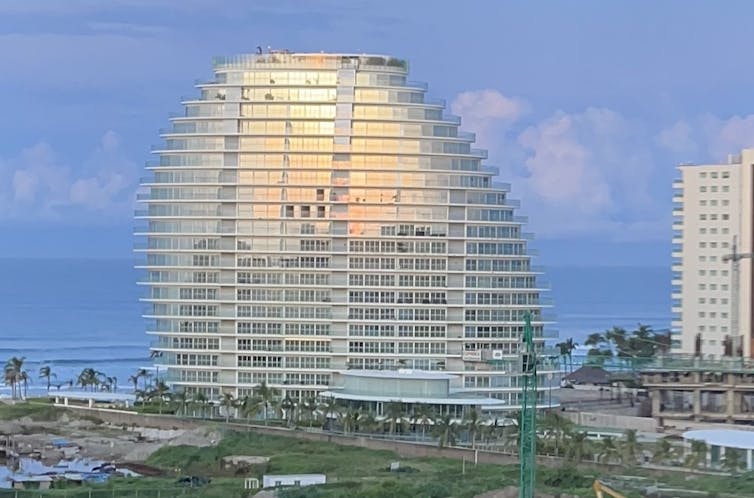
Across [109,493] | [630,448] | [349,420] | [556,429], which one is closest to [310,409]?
[349,420]

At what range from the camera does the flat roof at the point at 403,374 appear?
95.8 metres

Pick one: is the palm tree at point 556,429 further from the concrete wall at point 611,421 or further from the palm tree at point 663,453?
the concrete wall at point 611,421

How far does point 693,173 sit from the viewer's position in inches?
4473

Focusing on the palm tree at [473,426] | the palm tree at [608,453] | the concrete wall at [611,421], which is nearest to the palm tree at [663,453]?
the palm tree at [608,453]

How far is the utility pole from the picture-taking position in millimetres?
108875

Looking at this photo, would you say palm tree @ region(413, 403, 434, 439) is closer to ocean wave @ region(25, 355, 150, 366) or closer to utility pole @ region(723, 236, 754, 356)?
utility pole @ region(723, 236, 754, 356)

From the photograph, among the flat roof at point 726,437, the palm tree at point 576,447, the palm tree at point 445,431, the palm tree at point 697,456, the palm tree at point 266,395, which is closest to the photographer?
the palm tree at point 697,456

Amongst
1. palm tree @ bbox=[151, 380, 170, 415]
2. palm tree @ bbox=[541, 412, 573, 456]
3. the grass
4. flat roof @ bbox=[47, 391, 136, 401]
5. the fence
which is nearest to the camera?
the grass

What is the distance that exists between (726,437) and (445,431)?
11433 mm

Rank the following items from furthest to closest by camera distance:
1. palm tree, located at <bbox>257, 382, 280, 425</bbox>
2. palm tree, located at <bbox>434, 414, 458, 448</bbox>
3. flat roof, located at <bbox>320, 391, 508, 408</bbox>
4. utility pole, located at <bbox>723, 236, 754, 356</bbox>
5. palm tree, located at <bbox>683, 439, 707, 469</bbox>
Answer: utility pole, located at <bbox>723, 236, 754, 356</bbox> < palm tree, located at <bbox>257, 382, 280, 425</bbox> < flat roof, located at <bbox>320, 391, 508, 408</bbox> < palm tree, located at <bbox>434, 414, 458, 448</bbox> < palm tree, located at <bbox>683, 439, 707, 469</bbox>

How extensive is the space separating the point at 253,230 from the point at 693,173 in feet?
81.2

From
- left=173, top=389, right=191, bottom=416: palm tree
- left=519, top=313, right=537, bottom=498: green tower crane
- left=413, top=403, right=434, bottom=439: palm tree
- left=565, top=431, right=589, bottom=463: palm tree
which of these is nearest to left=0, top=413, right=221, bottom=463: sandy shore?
left=173, top=389, right=191, bottom=416: palm tree

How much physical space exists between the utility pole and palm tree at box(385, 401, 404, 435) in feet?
69.7

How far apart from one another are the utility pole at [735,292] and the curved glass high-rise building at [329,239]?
1214cm
